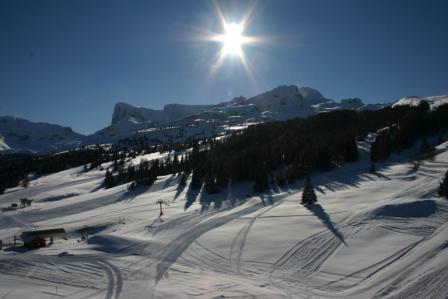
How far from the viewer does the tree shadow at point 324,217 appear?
109ft

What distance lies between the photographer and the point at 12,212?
7894 centimetres

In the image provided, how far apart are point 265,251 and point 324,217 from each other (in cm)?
1041

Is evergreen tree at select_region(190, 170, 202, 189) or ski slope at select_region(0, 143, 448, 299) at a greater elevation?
evergreen tree at select_region(190, 170, 202, 189)

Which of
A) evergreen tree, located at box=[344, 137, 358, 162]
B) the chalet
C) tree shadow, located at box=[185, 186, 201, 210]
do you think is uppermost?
evergreen tree, located at box=[344, 137, 358, 162]

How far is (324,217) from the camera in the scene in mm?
39844

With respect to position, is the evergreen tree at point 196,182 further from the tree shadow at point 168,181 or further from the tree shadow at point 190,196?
the tree shadow at point 168,181

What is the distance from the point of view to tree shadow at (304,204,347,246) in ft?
109

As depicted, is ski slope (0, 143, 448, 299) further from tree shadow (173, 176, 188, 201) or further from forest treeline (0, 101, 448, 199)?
forest treeline (0, 101, 448, 199)

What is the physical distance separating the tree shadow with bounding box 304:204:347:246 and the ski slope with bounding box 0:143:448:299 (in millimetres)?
133

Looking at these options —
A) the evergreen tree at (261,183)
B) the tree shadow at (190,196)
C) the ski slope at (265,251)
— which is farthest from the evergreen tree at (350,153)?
the tree shadow at (190,196)

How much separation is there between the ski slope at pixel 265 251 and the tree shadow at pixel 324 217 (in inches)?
5.2

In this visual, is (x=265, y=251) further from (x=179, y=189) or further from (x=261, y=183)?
(x=179, y=189)

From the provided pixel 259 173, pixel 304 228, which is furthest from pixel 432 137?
pixel 304 228

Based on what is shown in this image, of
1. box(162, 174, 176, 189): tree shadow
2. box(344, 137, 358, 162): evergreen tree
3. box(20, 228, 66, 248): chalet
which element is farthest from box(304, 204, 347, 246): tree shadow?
box(162, 174, 176, 189): tree shadow
